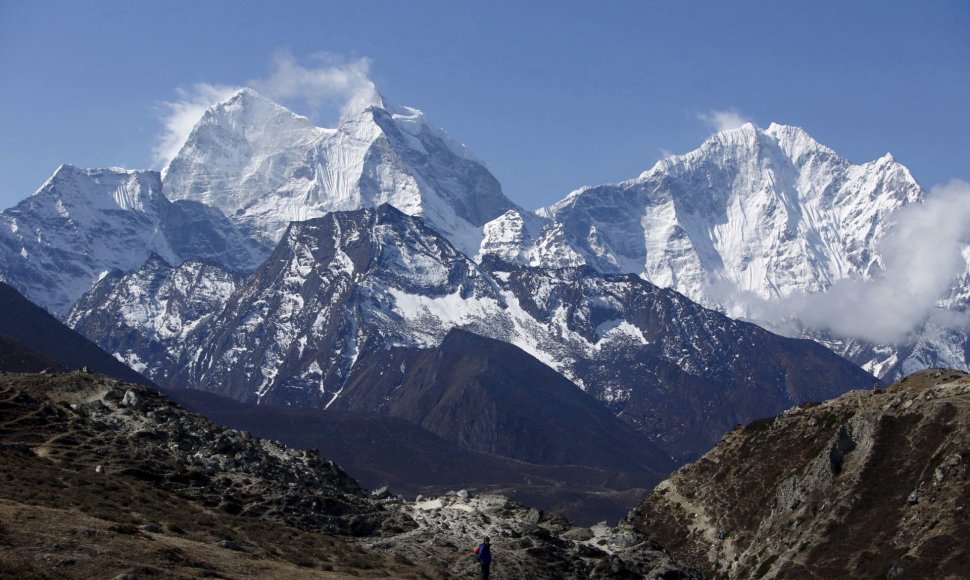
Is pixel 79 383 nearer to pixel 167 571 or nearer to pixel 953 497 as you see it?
pixel 167 571

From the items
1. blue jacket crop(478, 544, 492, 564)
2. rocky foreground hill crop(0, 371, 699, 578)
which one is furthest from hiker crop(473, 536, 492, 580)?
rocky foreground hill crop(0, 371, 699, 578)

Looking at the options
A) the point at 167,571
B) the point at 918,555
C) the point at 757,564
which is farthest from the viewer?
the point at 757,564

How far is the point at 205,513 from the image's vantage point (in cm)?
10575

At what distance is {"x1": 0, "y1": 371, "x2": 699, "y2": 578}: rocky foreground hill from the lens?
80875mm

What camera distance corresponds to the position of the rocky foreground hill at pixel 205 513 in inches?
3184

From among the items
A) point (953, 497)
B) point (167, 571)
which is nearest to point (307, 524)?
point (167, 571)

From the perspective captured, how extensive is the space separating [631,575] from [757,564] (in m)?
81.3

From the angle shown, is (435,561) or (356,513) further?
(356,513)

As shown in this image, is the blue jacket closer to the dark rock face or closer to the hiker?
the hiker

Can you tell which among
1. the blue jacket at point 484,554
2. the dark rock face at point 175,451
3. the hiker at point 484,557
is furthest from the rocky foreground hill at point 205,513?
the blue jacket at point 484,554

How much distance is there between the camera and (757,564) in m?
194

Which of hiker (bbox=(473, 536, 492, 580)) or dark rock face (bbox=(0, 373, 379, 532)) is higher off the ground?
dark rock face (bbox=(0, 373, 379, 532))

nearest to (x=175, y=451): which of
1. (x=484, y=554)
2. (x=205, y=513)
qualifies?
(x=205, y=513)

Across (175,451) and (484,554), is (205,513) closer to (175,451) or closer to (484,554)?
(175,451)
